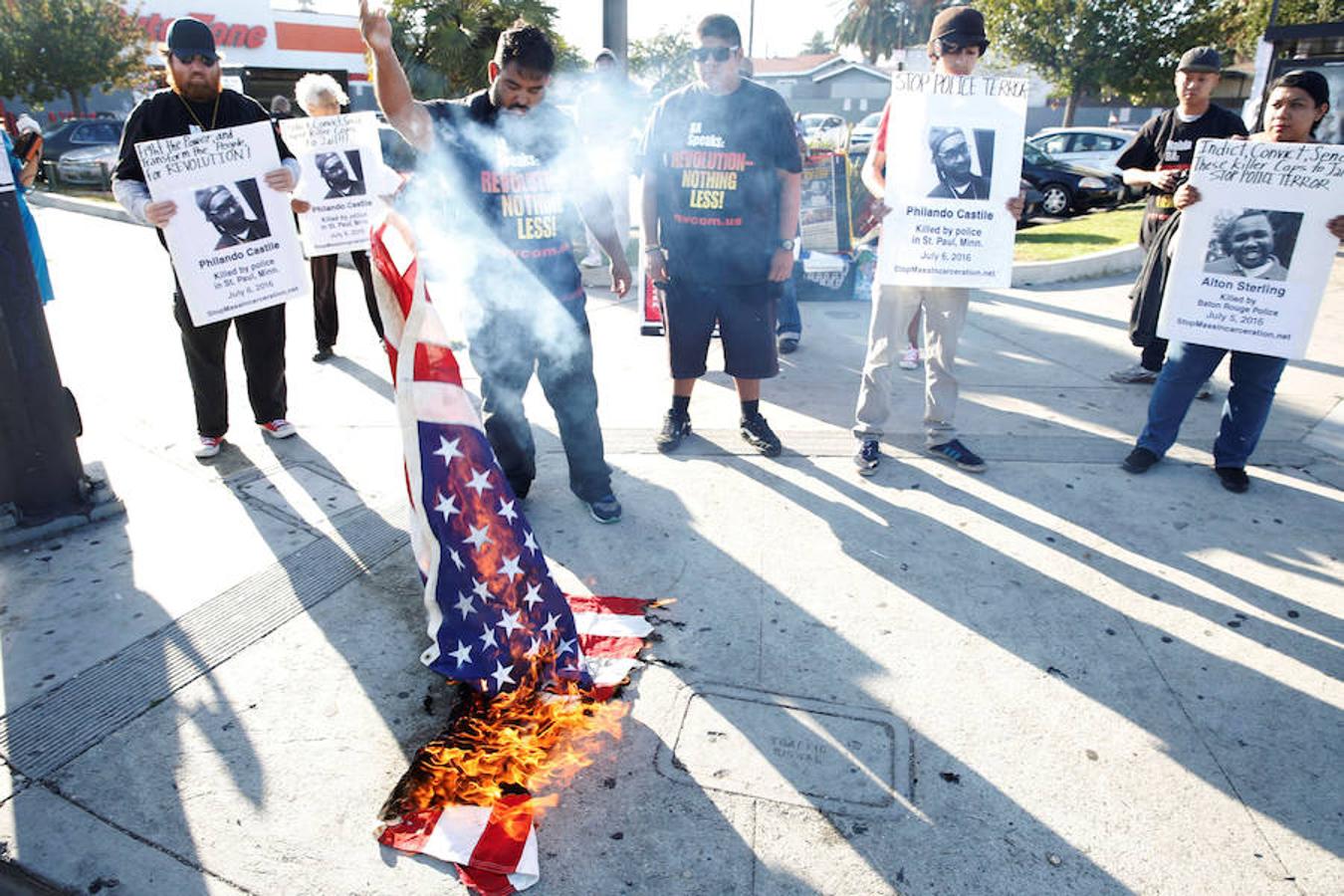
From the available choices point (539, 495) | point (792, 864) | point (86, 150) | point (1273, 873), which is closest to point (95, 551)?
point (539, 495)

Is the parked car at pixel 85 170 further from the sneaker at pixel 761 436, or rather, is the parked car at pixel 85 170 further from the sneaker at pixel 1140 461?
the sneaker at pixel 1140 461

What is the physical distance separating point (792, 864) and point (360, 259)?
16.5ft

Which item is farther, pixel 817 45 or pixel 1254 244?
pixel 817 45

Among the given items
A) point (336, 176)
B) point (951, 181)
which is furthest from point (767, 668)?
point (336, 176)

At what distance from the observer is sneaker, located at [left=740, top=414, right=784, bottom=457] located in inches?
176

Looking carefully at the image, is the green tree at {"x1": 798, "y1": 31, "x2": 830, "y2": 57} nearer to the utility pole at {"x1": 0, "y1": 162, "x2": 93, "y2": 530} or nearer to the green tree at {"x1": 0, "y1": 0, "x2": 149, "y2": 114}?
the green tree at {"x1": 0, "y1": 0, "x2": 149, "y2": 114}

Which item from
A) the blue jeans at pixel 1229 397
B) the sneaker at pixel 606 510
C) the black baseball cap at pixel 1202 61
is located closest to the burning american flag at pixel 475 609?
the sneaker at pixel 606 510

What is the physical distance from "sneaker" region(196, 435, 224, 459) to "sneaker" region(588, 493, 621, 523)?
2.07 m

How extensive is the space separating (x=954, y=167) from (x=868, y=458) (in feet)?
4.71

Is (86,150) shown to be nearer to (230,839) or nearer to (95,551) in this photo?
(95,551)

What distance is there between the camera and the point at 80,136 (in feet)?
62.6

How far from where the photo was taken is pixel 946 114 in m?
3.86

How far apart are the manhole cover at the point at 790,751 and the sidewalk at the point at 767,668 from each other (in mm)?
11

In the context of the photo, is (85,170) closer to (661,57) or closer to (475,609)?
(475,609)
